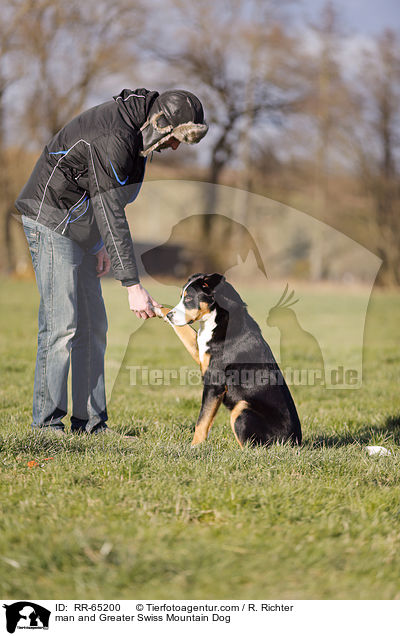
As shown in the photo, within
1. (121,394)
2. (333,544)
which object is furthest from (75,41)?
(333,544)

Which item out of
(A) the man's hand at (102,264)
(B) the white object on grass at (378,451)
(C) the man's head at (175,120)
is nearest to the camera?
(C) the man's head at (175,120)

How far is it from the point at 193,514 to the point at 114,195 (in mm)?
1980

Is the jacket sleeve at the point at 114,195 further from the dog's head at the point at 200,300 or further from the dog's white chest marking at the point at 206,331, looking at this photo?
the dog's white chest marking at the point at 206,331

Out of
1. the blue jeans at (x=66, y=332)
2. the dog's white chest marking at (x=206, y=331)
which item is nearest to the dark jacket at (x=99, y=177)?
the blue jeans at (x=66, y=332)

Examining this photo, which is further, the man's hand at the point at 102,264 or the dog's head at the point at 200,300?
the man's hand at the point at 102,264

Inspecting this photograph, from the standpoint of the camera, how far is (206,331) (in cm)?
410

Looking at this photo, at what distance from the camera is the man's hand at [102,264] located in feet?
14.2

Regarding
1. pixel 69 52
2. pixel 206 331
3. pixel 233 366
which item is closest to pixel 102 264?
pixel 206 331

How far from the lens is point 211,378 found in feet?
13.1

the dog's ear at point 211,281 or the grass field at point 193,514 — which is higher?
the dog's ear at point 211,281
